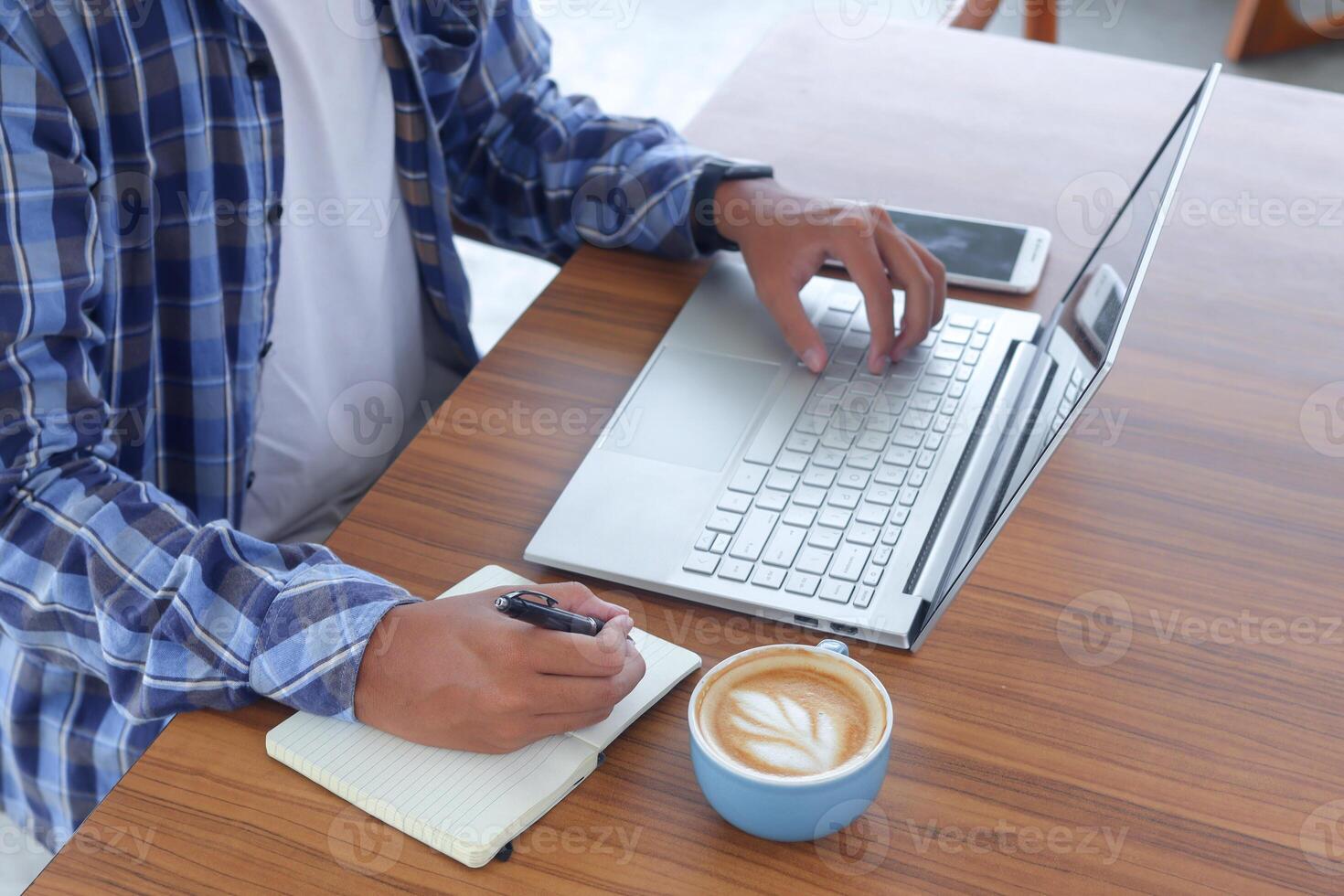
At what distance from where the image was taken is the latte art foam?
596 millimetres

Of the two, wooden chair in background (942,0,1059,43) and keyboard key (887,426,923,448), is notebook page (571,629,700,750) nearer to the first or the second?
keyboard key (887,426,923,448)

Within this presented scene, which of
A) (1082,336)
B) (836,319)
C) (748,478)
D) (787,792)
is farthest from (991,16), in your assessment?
(787,792)

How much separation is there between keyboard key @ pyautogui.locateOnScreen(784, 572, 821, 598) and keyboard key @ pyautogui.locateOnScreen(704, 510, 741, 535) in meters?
0.06

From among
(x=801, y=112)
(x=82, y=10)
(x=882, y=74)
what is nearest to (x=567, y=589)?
(x=82, y=10)

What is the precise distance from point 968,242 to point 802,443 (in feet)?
1.00

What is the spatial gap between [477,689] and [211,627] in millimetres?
175

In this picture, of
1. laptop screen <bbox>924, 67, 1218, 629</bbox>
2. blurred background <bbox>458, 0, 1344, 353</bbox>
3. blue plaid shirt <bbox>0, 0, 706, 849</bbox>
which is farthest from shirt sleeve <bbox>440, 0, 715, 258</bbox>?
blurred background <bbox>458, 0, 1344, 353</bbox>

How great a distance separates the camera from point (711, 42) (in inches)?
126

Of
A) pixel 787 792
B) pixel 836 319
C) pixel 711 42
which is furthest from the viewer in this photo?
pixel 711 42

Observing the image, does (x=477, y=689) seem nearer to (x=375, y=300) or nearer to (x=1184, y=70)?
(x=375, y=300)

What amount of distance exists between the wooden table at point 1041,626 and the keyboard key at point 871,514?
76 mm

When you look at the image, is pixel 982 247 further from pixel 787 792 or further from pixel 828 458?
pixel 787 792

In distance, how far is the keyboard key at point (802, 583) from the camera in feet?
2.46

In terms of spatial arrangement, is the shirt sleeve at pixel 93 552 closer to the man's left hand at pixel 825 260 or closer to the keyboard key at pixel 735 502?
the keyboard key at pixel 735 502
